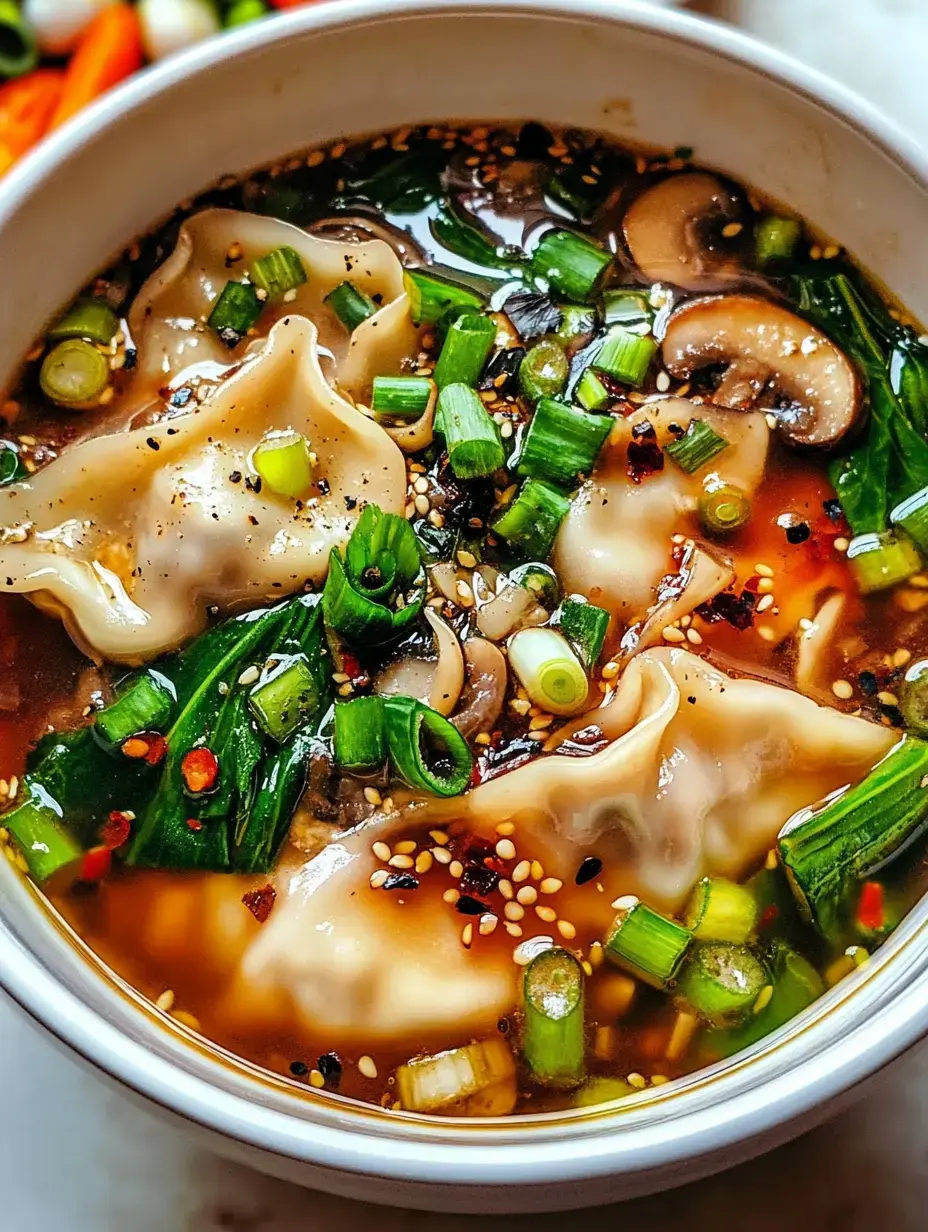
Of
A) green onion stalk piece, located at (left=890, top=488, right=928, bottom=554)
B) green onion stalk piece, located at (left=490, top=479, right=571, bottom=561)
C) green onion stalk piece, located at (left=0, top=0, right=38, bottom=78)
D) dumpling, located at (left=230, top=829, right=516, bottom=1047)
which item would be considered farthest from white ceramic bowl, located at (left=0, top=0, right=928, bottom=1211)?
green onion stalk piece, located at (left=0, top=0, right=38, bottom=78)

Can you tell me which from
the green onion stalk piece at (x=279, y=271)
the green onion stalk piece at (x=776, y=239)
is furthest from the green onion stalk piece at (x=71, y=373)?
the green onion stalk piece at (x=776, y=239)

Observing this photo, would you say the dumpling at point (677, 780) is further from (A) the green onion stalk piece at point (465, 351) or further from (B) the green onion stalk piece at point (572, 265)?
(B) the green onion stalk piece at point (572, 265)

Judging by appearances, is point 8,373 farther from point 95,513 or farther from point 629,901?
point 629,901

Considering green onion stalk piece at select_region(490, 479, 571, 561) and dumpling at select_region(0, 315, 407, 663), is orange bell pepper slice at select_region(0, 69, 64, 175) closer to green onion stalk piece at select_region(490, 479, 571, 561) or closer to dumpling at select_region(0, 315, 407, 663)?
dumpling at select_region(0, 315, 407, 663)

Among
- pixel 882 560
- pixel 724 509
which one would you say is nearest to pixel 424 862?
pixel 724 509

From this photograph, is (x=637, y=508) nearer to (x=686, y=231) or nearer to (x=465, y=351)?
(x=465, y=351)

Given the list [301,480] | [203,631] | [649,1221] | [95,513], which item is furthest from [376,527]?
[649,1221]
